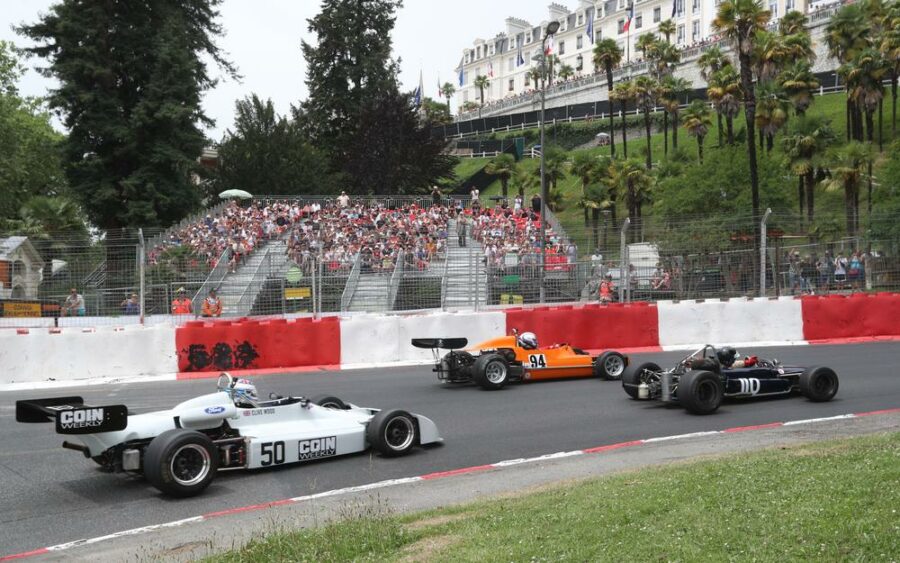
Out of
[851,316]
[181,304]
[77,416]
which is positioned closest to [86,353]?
[181,304]

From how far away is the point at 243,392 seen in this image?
8.67 meters

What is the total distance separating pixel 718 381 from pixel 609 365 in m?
2.90

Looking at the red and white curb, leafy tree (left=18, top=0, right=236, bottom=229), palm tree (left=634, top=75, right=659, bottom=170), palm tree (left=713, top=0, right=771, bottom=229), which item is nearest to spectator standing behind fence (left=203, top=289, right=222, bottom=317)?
the red and white curb

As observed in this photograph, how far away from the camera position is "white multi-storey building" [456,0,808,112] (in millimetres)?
93500

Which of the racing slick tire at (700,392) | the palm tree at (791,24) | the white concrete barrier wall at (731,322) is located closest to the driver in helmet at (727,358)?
the racing slick tire at (700,392)

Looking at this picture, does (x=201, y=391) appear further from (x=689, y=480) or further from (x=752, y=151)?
(x=752, y=151)

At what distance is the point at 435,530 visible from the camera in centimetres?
584

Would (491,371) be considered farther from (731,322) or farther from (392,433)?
(731,322)

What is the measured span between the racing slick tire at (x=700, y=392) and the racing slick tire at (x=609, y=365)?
2.69 metres

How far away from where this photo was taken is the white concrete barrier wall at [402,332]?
1709 cm

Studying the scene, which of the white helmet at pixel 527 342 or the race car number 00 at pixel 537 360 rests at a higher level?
the white helmet at pixel 527 342

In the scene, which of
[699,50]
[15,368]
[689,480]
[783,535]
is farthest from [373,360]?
[699,50]

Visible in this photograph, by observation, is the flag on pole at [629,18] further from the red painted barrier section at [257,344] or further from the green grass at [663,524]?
the green grass at [663,524]

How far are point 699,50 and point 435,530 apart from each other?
270ft
